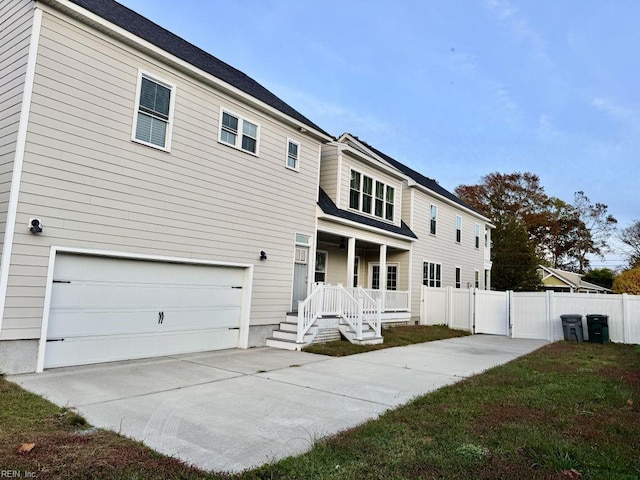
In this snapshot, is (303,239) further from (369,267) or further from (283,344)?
(369,267)

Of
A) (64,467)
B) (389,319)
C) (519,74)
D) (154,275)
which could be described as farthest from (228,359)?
(519,74)

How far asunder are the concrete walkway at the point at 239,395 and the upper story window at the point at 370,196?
23.3ft

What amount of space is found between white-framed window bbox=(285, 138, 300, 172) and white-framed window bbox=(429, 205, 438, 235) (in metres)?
9.90

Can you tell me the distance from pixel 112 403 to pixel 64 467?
2093 mm

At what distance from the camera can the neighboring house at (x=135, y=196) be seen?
22.1 feet

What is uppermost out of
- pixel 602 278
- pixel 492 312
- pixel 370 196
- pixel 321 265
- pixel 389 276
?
pixel 370 196

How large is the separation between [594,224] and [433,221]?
38.3 meters

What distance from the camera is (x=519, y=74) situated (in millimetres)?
17734

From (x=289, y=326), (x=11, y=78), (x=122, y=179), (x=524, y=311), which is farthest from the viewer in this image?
(x=524, y=311)

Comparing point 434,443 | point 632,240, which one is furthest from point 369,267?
point 632,240

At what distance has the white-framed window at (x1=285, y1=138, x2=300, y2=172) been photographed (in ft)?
39.6

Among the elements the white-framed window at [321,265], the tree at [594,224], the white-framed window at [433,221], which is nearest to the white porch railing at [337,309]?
the white-framed window at [321,265]

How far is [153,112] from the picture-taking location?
862cm

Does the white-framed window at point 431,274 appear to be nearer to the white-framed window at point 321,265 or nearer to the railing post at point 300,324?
the white-framed window at point 321,265
